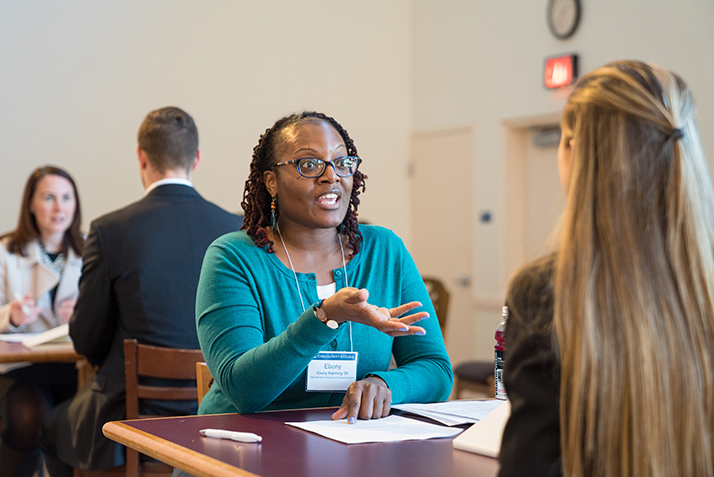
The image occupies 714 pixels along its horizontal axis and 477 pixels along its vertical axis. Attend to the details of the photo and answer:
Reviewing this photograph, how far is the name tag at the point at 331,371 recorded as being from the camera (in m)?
1.64

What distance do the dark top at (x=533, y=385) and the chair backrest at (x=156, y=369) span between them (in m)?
1.35

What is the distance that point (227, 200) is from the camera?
5215 mm

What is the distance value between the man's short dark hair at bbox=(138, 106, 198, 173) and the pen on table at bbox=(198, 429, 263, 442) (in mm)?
1656

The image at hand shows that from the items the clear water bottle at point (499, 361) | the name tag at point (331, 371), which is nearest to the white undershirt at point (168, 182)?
the name tag at point (331, 371)

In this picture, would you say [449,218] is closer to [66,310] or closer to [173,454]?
[66,310]

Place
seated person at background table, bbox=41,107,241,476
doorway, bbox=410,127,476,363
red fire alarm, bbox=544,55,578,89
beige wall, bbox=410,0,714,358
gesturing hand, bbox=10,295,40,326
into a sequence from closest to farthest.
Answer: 1. seated person at background table, bbox=41,107,241,476
2. gesturing hand, bbox=10,295,40,326
3. beige wall, bbox=410,0,714,358
4. red fire alarm, bbox=544,55,578,89
5. doorway, bbox=410,127,476,363

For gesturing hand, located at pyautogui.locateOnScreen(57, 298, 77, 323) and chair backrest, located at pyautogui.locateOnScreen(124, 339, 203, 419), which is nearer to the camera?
chair backrest, located at pyautogui.locateOnScreen(124, 339, 203, 419)

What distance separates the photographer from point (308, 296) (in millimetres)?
1792

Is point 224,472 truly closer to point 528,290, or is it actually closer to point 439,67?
point 528,290

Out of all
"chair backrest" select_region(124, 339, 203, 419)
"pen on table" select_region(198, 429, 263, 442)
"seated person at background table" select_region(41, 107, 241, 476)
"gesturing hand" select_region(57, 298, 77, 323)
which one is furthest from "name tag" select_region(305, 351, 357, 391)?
"gesturing hand" select_region(57, 298, 77, 323)

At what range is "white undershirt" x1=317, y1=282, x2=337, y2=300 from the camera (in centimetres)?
182

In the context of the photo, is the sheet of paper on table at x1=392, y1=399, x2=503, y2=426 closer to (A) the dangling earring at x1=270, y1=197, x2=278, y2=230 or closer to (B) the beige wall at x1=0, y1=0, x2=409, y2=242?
(A) the dangling earring at x1=270, y1=197, x2=278, y2=230

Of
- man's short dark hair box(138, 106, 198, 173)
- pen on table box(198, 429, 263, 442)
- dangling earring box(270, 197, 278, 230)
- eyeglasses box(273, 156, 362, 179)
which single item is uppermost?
man's short dark hair box(138, 106, 198, 173)

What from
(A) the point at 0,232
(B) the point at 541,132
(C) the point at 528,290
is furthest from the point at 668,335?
(B) the point at 541,132
